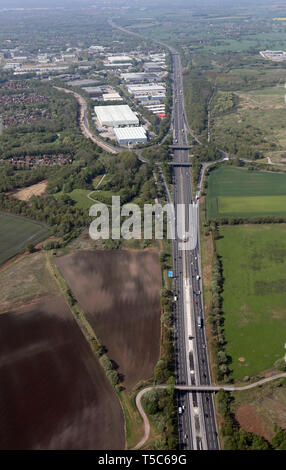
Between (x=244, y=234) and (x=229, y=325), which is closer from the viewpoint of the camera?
(x=229, y=325)

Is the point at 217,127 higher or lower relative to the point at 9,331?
higher

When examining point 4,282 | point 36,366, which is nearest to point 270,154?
point 4,282

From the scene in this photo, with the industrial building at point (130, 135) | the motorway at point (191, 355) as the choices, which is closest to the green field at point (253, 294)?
the motorway at point (191, 355)

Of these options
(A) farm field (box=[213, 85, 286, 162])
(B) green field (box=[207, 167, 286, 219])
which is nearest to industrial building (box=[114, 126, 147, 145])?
(A) farm field (box=[213, 85, 286, 162])

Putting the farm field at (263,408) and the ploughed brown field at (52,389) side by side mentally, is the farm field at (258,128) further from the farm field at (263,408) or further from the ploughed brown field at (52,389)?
the ploughed brown field at (52,389)

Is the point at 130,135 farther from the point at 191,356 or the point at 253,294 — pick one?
the point at 191,356

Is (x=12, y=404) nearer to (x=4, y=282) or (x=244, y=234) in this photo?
(x=4, y=282)
